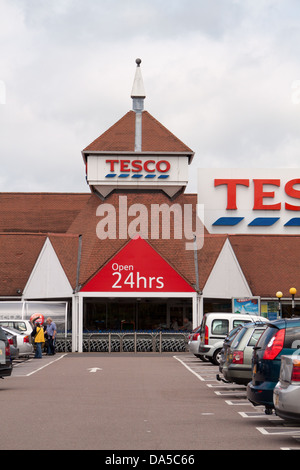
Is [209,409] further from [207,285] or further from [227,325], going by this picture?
[207,285]

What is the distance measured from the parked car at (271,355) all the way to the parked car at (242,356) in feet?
13.7

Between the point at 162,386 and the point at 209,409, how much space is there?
539 centimetres

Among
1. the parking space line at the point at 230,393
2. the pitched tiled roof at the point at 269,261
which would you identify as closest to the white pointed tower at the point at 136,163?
the pitched tiled roof at the point at 269,261

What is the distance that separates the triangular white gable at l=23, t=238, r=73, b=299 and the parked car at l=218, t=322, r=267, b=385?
84.3ft

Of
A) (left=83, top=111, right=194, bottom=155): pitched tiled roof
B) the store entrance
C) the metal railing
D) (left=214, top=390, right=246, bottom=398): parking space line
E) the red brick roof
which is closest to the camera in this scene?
(left=214, top=390, right=246, bottom=398): parking space line

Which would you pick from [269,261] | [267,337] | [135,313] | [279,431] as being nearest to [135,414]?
[267,337]

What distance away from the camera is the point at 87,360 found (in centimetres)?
3422

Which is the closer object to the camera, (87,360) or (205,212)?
(87,360)

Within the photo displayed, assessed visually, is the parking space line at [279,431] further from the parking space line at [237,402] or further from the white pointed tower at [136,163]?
the white pointed tower at [136,163]

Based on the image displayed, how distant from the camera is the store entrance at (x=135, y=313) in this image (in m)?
48.8

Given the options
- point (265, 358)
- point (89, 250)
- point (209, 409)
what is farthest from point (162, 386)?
point (89, 250)

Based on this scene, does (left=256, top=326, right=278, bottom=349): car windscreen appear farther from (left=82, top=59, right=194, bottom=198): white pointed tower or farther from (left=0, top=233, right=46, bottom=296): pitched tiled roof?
(left=82, top=59, right=194, bottom=198): white pointed tower

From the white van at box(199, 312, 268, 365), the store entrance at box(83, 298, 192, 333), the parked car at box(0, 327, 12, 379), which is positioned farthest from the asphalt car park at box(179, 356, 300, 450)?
the store entrance at box(83, 298, 192, 333)

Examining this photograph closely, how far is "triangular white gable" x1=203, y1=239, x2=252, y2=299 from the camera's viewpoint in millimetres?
45000
